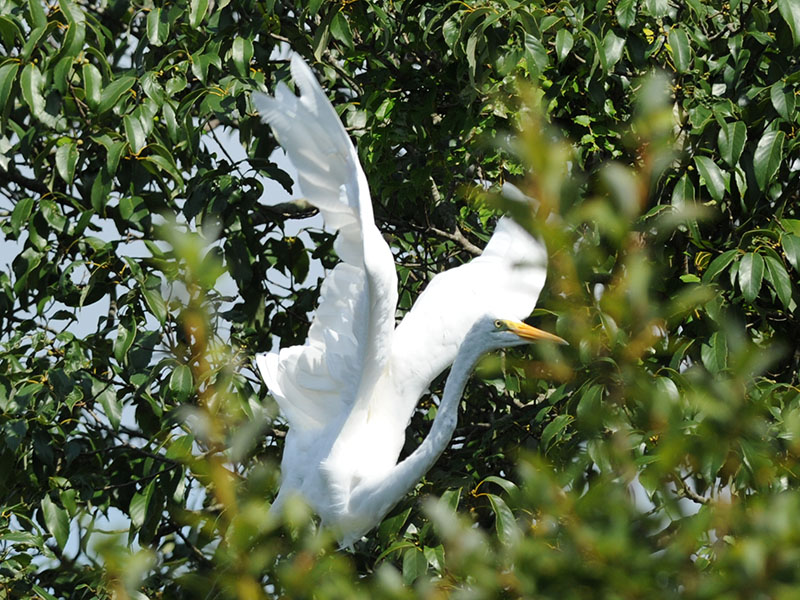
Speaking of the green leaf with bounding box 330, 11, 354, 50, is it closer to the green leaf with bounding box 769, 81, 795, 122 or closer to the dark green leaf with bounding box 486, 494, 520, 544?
the green leaf with bounding box 769, 81, 795, 122

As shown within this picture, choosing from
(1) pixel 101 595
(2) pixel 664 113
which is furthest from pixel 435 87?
(2) pixel 664 113

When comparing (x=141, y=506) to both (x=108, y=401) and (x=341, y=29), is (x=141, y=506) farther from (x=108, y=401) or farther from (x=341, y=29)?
(x=341, y=29)

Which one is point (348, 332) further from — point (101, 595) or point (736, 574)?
point (736, 574)

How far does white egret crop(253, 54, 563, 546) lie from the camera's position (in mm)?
3062

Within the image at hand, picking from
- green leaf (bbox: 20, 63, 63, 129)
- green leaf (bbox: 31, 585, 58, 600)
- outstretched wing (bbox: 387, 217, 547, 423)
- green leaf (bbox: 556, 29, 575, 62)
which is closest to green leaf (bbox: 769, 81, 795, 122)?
green leaf (bbox: 556, 29, 575, 62)

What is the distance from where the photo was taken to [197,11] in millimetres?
3369

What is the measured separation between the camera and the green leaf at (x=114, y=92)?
327cm

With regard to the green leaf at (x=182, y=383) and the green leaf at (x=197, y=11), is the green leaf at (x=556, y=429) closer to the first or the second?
the green leaf at (x=182, y=383)

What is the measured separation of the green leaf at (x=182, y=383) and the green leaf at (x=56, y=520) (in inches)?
21.1

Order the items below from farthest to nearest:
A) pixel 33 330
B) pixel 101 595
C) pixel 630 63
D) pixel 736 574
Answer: pixel 33 330 < pixel 630 63 < pixel 101 595 < pixel 736 574

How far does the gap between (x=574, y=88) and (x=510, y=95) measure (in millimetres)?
190

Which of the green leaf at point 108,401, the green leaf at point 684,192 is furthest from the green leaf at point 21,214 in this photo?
the green leaf at point 684,192

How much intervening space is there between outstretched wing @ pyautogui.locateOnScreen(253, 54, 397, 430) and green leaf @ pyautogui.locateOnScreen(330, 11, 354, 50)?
0.33 m

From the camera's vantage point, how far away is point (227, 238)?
361 cm
